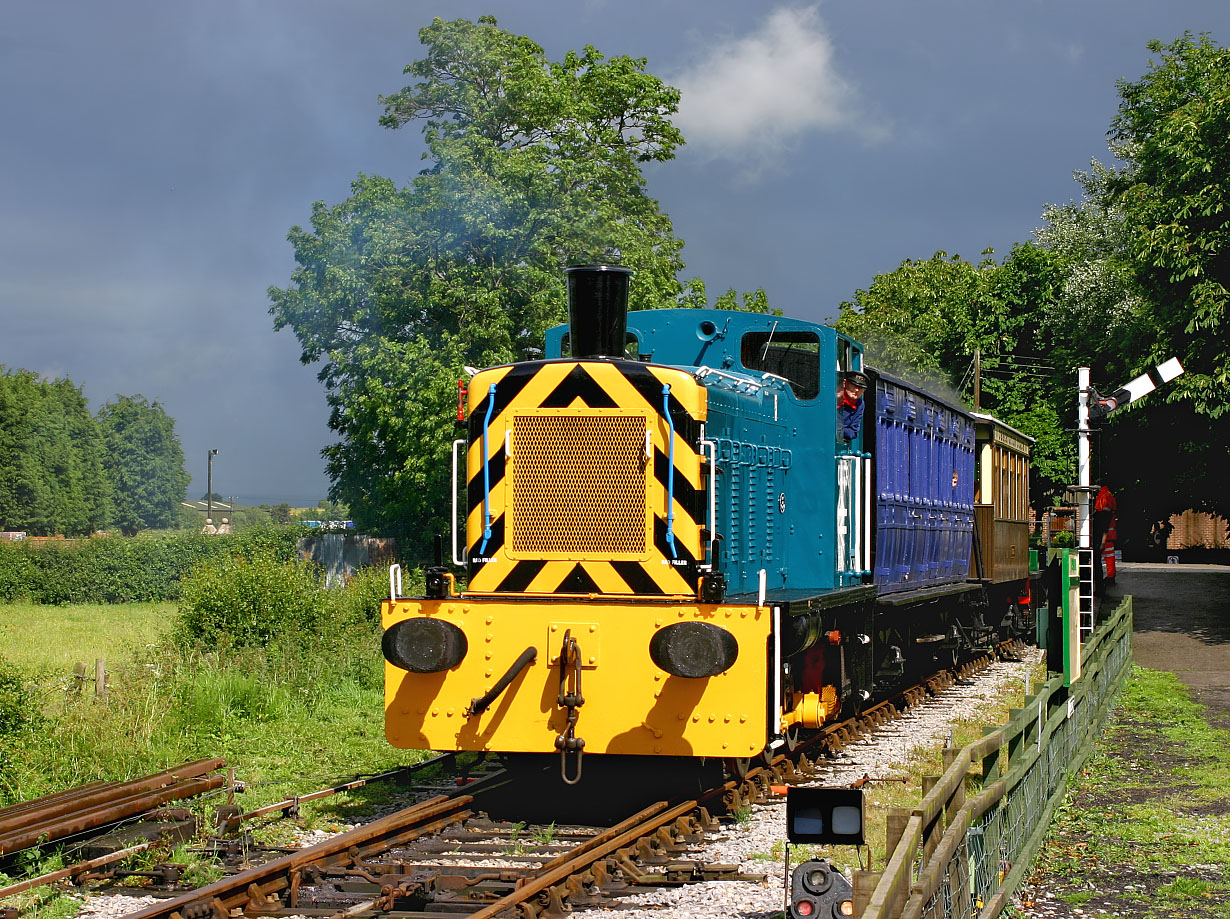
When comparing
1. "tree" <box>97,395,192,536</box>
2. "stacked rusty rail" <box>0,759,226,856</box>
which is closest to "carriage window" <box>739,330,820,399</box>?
"stacked rusty rail" <box>0,759,226,856</box>

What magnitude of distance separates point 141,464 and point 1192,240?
61.1 metres

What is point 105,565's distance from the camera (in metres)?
38.3

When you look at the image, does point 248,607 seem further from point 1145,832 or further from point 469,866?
point 1145,832

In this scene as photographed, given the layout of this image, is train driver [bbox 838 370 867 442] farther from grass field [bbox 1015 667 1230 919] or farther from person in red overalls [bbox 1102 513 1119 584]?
person in red overalls [bbox 1102 513 1119 584]

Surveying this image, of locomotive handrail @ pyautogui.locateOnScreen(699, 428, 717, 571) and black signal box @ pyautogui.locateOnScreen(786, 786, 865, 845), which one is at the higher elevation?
locomotive handrail @ pyautogui.locateOnScreen(699, 428, 717, 571)

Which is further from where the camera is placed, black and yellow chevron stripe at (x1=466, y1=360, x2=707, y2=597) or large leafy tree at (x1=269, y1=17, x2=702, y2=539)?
large leafy tree at (x1=269, y1=17, x2=702, y2=539)

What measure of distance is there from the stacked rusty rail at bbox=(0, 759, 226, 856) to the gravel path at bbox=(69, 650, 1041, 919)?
0.88 metres

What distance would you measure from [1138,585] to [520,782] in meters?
31.3

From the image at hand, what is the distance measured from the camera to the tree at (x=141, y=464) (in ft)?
232

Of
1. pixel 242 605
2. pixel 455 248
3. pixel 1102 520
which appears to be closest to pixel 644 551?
pixel 242 605

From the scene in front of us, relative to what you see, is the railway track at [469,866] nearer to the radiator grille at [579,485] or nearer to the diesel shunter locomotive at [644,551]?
the diesel shunter locomotive at [644,551]

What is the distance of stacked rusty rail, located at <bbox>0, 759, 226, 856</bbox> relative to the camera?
7.37 metres

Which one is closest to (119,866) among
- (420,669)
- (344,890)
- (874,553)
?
(344,890)

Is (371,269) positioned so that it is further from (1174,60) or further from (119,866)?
(119,866)
